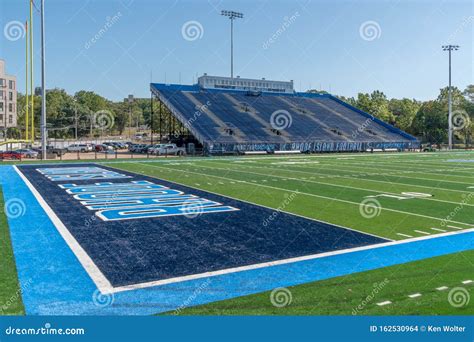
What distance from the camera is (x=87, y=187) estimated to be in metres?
18.3

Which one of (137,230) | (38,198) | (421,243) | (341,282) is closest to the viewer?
(341,282)

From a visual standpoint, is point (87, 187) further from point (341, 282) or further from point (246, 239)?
point (341, 282)

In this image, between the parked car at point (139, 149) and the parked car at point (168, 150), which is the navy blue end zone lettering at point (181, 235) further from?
the parked car at point (139, 149)

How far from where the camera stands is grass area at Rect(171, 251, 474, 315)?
18.3 feet

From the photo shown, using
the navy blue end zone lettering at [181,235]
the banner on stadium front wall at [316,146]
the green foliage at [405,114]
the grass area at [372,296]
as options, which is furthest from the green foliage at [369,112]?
the grass area at [372,296]

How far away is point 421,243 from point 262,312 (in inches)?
199

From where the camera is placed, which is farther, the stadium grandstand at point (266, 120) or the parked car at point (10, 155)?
the stadium grandstand at point (266, 120)

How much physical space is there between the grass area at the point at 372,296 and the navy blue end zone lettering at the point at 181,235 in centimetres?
148

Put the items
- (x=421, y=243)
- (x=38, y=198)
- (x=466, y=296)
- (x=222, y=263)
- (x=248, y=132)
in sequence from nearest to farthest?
(x=466, y=296)
(x=222, y=263)
(x=421, y=243)
(x=38, y=198)
(x=248, y=132)

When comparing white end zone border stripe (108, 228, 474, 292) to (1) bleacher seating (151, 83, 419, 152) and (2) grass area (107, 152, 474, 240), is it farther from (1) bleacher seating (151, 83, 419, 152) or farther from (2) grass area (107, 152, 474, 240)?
(1) bleacher seating (151, 83, 419, 152)

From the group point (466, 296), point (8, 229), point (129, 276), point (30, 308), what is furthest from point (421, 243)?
point (8, 229)

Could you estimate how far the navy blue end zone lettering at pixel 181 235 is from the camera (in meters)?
7.62

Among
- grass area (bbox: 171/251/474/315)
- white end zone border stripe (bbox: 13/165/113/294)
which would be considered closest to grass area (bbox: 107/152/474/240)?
grass area (bbox: 171/251/474/315)

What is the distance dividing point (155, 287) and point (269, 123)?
47506 millimetres
